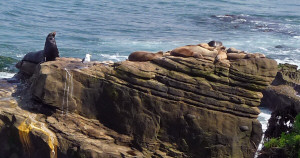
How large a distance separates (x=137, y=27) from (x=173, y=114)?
23735 millimetres

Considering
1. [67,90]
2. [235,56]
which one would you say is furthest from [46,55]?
[235,56]

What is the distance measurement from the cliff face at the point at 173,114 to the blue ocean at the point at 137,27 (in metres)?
8.59

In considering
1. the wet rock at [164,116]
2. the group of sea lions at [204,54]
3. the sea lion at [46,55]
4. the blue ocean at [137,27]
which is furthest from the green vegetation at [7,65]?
the group of sea lions at [204,54]

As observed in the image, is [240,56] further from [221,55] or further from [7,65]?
[7,65]

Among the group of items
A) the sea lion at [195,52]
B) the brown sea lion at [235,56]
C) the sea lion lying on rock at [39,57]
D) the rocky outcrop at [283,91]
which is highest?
the sea lion at [195,52]

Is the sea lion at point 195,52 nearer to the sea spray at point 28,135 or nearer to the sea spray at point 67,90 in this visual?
the sea spray at point 67,90

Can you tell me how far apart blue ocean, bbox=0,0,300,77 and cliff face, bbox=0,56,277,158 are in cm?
859

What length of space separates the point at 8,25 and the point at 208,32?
14.9 metres

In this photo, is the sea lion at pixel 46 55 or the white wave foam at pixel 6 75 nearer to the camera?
the sea lion at pixel 46 55

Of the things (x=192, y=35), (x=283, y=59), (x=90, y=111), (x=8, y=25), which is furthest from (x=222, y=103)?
(x=8, y=25)

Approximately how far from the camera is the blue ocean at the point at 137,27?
28.8m

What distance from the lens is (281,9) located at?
52.4 meters

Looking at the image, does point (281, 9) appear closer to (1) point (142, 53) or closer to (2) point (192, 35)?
(2) point (192, 35)

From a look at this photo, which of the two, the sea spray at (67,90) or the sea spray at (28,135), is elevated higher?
the sea spray at (67,90)
